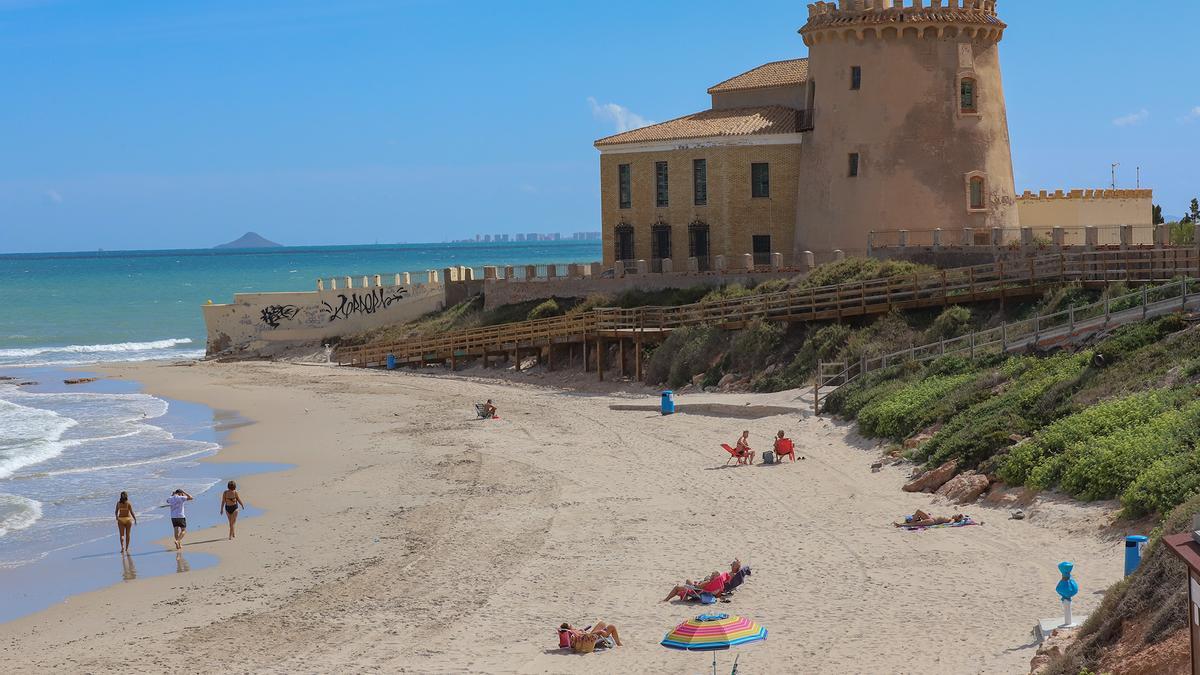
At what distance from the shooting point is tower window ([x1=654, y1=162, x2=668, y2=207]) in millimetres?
49156

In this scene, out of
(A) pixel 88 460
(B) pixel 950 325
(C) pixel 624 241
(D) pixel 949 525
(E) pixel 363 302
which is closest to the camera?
(D) pixel 949 525

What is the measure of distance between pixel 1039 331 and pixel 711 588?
15027 millimetres

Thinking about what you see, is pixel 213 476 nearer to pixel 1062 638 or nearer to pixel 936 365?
pixel 936 365

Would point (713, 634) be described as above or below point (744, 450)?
below

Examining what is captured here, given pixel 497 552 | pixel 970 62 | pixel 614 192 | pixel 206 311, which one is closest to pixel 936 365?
pixel 497 552

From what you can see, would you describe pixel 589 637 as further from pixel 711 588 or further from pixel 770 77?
pixel 770 77

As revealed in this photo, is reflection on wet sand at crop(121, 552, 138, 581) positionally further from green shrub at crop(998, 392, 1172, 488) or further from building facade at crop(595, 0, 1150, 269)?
building facade at crop(595, 0, 1150, 269)

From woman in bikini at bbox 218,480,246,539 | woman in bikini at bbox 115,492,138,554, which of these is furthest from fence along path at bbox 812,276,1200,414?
woman in bikini at bbox 115,492,138,554

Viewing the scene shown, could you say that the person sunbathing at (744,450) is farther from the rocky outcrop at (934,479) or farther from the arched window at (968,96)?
the arched window at (968,96)

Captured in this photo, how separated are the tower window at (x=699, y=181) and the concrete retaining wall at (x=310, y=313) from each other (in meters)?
11.3

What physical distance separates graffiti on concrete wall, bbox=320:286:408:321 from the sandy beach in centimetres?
2358

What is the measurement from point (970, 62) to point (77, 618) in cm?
3399

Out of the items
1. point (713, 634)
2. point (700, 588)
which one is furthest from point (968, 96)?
point (713, 634)

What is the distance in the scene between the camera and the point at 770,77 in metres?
50.9
